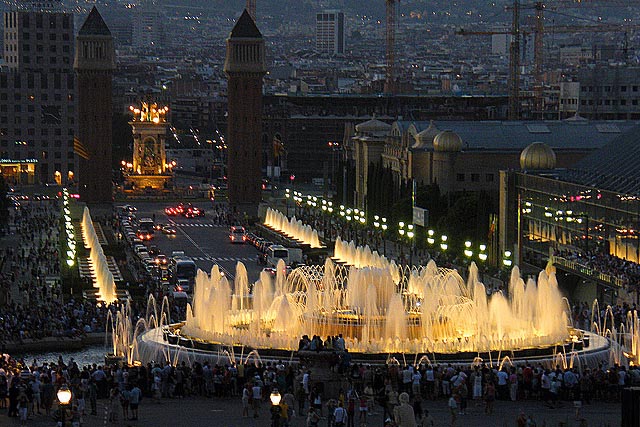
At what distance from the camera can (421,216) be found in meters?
93.3

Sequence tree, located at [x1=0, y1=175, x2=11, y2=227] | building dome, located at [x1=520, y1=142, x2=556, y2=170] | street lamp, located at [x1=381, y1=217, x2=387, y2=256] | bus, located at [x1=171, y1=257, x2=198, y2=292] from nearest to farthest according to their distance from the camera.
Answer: bus, located at [x1=171, y1=257, x2=198, y2=292] → building dome, located at [x1=520, y1=142, x2=556, y2=170] → street lamp, located at [x1=381, y1=217, x2=387, y2=256] → tree, located at [x1=0, y1=175, x2=11, y2=227]

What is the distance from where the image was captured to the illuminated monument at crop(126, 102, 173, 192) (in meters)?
147

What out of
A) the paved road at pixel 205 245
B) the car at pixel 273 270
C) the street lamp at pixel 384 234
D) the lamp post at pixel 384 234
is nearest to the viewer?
the car at pixel 273 270

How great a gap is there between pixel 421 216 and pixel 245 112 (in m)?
36.7

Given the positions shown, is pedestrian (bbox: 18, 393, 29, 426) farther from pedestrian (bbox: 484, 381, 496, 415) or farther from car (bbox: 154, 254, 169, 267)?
car (bbox: 154, 254, 169, 267)

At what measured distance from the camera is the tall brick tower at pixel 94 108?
12900cm

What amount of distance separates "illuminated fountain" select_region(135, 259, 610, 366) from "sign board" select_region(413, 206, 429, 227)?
3396cm

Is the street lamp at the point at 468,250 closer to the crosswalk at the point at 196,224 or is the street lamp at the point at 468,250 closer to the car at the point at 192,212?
the crosswalk at the point at 196,224

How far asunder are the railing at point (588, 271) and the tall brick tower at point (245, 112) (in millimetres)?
54762

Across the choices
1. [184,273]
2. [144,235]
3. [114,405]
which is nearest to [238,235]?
[144,235]

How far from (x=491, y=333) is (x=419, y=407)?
11.9 m

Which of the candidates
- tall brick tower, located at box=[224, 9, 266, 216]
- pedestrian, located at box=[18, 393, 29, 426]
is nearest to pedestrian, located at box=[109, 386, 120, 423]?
pedestrian, located at box=[18, 393, 29, 426]

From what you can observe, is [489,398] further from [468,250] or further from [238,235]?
[238,235]

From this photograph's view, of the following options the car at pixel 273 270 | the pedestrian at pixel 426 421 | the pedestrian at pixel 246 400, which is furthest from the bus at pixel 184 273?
the pedestrian at pixel 426 421
